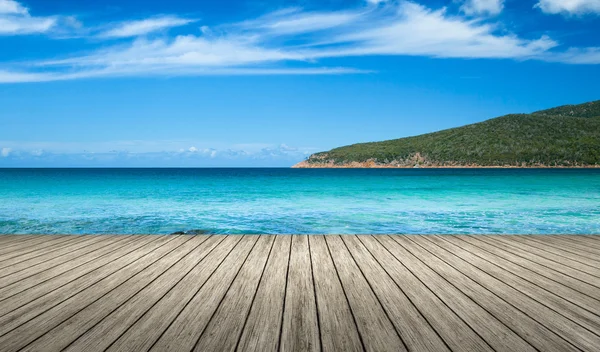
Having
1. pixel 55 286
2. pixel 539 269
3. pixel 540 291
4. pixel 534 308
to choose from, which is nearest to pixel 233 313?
pixel 55 286

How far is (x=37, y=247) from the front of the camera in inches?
188

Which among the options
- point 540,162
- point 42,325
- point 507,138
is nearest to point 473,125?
point 507,138

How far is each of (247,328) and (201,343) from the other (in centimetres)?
29

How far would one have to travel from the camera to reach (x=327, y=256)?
4.26 metres

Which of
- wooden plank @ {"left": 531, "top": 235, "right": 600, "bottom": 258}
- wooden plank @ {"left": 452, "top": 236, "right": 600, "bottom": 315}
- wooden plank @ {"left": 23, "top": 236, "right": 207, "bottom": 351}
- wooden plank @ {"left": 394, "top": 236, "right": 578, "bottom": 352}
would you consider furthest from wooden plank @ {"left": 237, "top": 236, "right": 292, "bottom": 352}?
wooden plank @ {"left": 531, "top": 235, "right": 600, "bottom": 258}

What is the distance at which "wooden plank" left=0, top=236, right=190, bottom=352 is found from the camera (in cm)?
216

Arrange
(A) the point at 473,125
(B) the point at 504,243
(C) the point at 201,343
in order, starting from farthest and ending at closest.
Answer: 1. (A) the point at 473,125
2. (B) the point at 504,243
3. (C) the point at 201,343

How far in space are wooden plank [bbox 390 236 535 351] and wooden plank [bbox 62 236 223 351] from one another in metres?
1.94

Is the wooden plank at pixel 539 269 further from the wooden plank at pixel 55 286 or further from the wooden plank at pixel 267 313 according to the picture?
the wooden plank at pixel 55 286

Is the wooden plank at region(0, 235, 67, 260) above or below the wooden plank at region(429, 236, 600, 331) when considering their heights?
above

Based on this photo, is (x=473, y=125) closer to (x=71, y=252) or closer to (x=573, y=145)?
(x=573, y=145)

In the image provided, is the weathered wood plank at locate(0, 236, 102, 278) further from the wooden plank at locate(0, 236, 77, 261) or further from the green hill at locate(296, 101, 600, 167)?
the green hill at locate(296, 101, 600, 167)

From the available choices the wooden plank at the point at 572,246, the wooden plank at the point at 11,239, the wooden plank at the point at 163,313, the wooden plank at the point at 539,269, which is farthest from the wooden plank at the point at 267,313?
the wooden plank at the point at 11,239

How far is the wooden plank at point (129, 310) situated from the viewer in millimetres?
2119
